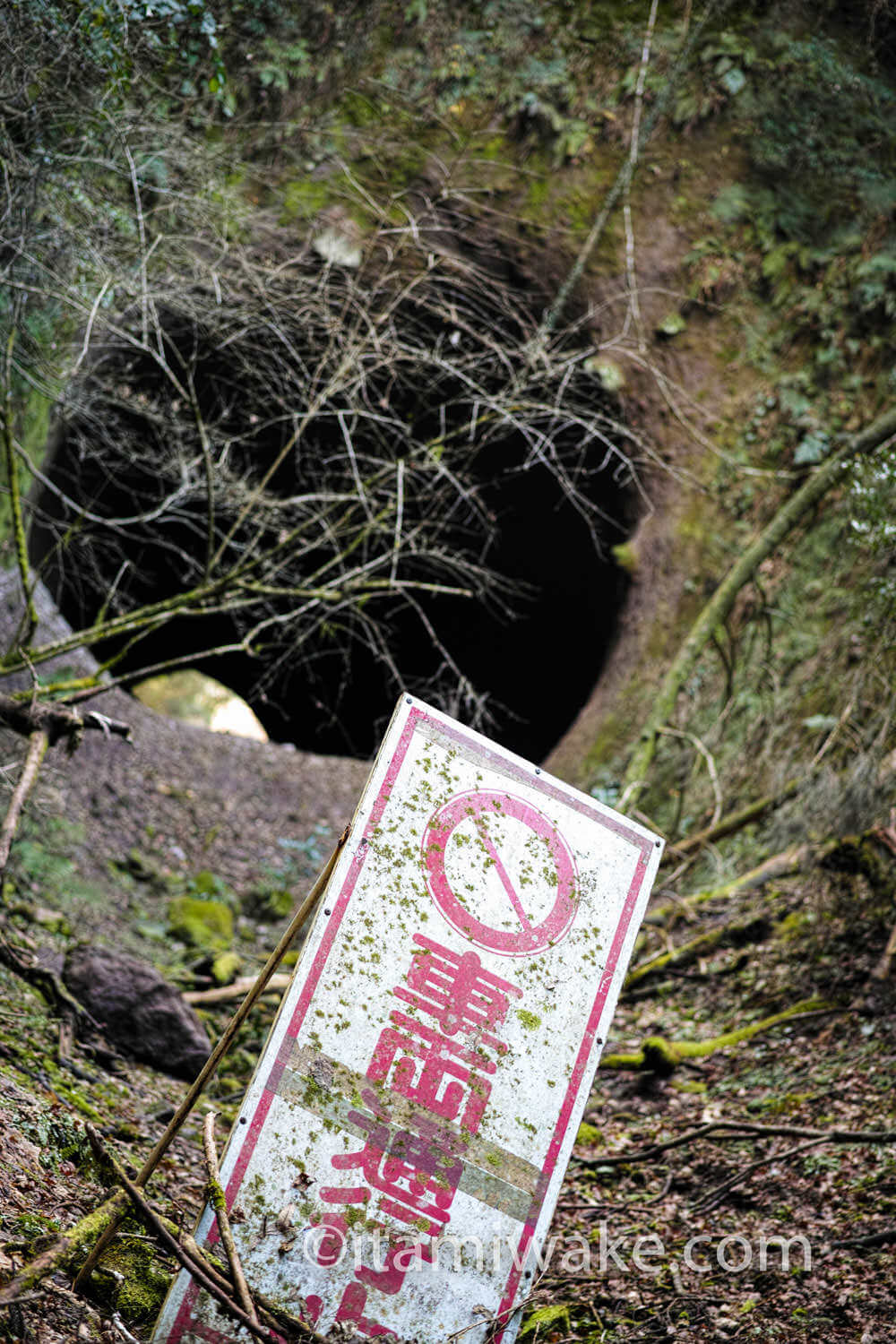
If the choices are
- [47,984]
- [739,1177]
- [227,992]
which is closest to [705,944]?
[739,1177]

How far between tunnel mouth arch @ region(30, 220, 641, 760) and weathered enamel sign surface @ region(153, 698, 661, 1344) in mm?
2138

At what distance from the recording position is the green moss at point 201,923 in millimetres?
5387

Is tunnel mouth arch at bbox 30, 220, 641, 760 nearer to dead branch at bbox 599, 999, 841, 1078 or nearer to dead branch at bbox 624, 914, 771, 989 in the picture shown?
dead branch at bbox 624, 914, 771, 989

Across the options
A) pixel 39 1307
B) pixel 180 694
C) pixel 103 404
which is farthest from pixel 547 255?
Answer: pixel 180 694

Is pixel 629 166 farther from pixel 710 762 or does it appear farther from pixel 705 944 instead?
pixel 705 944

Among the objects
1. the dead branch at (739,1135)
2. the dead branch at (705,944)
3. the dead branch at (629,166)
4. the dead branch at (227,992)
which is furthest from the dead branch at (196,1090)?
the dead branch at (629,166)

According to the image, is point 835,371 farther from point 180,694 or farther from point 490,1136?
point 180,694

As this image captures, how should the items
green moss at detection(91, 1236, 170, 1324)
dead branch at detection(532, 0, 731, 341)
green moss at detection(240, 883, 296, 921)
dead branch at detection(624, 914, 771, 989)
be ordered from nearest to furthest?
green moss at detection(91, 1236, 170, 1324)
dead branch at detection(624, 914, 771, 989)
green moss at detection(240, 883, 296, 921)
dead branch at detection(532, 0, 731, 341)

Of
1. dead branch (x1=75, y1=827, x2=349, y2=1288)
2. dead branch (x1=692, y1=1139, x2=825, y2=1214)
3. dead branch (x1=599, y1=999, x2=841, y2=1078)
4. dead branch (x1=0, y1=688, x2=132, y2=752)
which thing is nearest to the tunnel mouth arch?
dead branch (x1=0, y1=688, x2=132, y2=752)

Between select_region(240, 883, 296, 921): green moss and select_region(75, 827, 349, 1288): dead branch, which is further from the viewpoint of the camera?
select_region(240, 883, 296, 921): green moss

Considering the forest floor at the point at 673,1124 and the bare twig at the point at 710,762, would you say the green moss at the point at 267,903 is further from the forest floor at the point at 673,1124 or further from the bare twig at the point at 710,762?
the bare twig at the point at 710,762

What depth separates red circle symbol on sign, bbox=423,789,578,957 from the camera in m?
2.28

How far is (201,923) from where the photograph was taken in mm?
5508

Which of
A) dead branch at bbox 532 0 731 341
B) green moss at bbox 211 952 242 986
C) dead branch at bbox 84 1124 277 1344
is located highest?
dead branch at bbox 532 0 731 341
